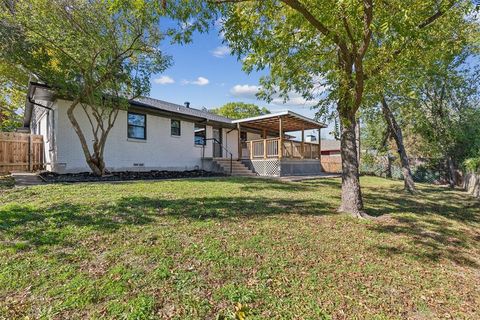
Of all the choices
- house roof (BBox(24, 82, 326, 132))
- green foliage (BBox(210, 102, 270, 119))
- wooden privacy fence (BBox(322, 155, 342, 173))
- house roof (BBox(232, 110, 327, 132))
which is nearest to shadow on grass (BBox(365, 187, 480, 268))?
house roof (BBox(232, 110, 327, 132))

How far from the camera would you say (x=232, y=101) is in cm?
4000

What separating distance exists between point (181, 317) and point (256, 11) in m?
5.75

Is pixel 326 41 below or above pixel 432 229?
above

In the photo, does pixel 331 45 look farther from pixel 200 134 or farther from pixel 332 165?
pixel 332 165

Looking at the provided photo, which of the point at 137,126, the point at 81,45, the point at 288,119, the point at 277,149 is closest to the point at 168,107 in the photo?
the point at 137,126

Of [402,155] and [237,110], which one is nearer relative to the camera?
[402,155]

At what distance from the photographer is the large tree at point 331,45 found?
461cm

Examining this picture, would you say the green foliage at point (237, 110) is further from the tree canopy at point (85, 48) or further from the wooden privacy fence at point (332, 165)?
the tree canopy at point (85, 48)

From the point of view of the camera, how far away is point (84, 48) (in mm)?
7941

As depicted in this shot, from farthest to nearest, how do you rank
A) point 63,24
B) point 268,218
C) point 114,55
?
point 114,55
point 63,24
point 268,218

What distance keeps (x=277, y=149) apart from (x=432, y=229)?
30.1ft

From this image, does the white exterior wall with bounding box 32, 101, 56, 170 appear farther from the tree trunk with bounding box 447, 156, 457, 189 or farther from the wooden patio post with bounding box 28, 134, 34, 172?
the tree trunk with bounding box 447, 156, 457, 189

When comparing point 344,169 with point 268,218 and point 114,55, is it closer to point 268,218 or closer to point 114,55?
point 268,218

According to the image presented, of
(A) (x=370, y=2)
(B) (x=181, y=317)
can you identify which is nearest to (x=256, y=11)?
(A) (x=370, y=2)
